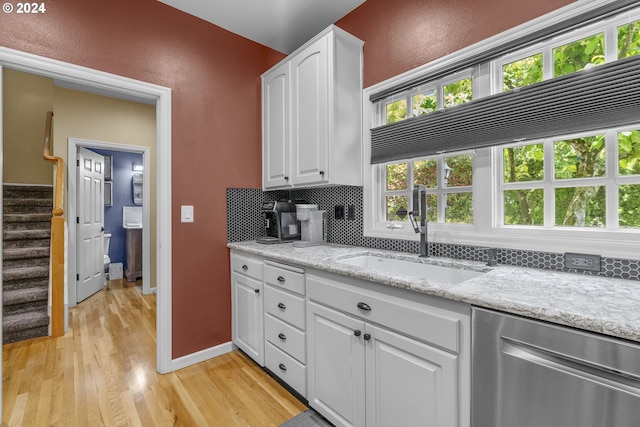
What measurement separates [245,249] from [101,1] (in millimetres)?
1941

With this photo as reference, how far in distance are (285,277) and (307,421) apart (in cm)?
82

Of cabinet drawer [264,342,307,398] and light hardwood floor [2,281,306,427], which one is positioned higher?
cabinet drawer [264,342,307,398]

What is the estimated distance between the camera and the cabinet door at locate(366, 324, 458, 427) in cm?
115

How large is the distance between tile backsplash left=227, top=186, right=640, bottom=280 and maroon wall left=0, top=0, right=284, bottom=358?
0.12 metres

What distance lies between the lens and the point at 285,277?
77.2 inches

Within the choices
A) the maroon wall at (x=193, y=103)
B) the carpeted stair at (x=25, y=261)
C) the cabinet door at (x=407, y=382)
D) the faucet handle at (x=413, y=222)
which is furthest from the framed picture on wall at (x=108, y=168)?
the cabinet door at (x=407, y=382)

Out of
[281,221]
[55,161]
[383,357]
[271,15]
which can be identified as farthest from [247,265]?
[55,161]

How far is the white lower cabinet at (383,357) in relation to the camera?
3.71ft

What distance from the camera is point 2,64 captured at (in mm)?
1777

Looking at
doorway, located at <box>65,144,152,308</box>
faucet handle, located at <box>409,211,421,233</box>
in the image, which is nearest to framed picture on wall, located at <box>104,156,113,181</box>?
doorway, located at <box>65,144,152,308</box>

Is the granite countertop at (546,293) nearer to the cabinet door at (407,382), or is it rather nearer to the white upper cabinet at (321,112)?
the cabinet door at (407,382)

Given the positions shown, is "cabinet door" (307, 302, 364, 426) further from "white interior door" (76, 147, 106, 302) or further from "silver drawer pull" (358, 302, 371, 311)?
"white interior door" (76, 147, 106, 302)

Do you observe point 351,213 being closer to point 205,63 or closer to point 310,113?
point 310,113

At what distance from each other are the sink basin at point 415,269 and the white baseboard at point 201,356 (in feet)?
4.71
